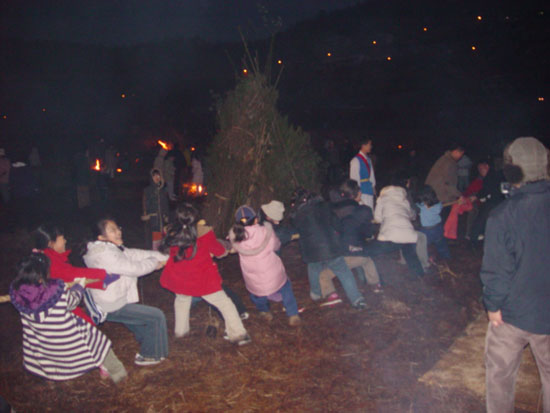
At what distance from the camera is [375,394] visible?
4.08 metres

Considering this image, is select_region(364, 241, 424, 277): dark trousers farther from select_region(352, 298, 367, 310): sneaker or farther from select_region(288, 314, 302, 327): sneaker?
select_region(288, 314, 302, 327): sneaker

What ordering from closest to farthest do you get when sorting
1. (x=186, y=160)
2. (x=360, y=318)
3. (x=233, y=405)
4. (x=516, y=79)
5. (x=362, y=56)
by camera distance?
(x=233, y=405) < (x=360, y=318) < (x=186, y=160) < (x=516, y=79) < (x=362, y=56)

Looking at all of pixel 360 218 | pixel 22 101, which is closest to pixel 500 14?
pixel 360 218

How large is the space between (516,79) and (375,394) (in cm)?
2040

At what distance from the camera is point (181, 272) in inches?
191

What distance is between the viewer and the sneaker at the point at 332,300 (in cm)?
607

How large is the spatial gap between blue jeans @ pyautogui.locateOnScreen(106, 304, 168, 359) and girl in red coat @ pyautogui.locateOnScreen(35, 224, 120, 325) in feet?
0.98

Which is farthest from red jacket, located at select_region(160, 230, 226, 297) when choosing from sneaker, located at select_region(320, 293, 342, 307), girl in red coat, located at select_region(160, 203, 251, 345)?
sneaker, located at select_region(320, 293, 342, 307)

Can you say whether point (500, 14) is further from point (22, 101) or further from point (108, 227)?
point (22, 101)

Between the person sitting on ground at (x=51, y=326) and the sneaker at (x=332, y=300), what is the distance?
287 centimetres

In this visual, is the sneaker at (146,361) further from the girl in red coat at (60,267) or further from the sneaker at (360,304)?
the sneaker at (360,304)

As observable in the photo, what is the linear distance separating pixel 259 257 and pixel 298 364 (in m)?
1.21

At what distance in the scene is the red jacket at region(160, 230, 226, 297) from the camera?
15.9ft

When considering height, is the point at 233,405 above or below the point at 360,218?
below
